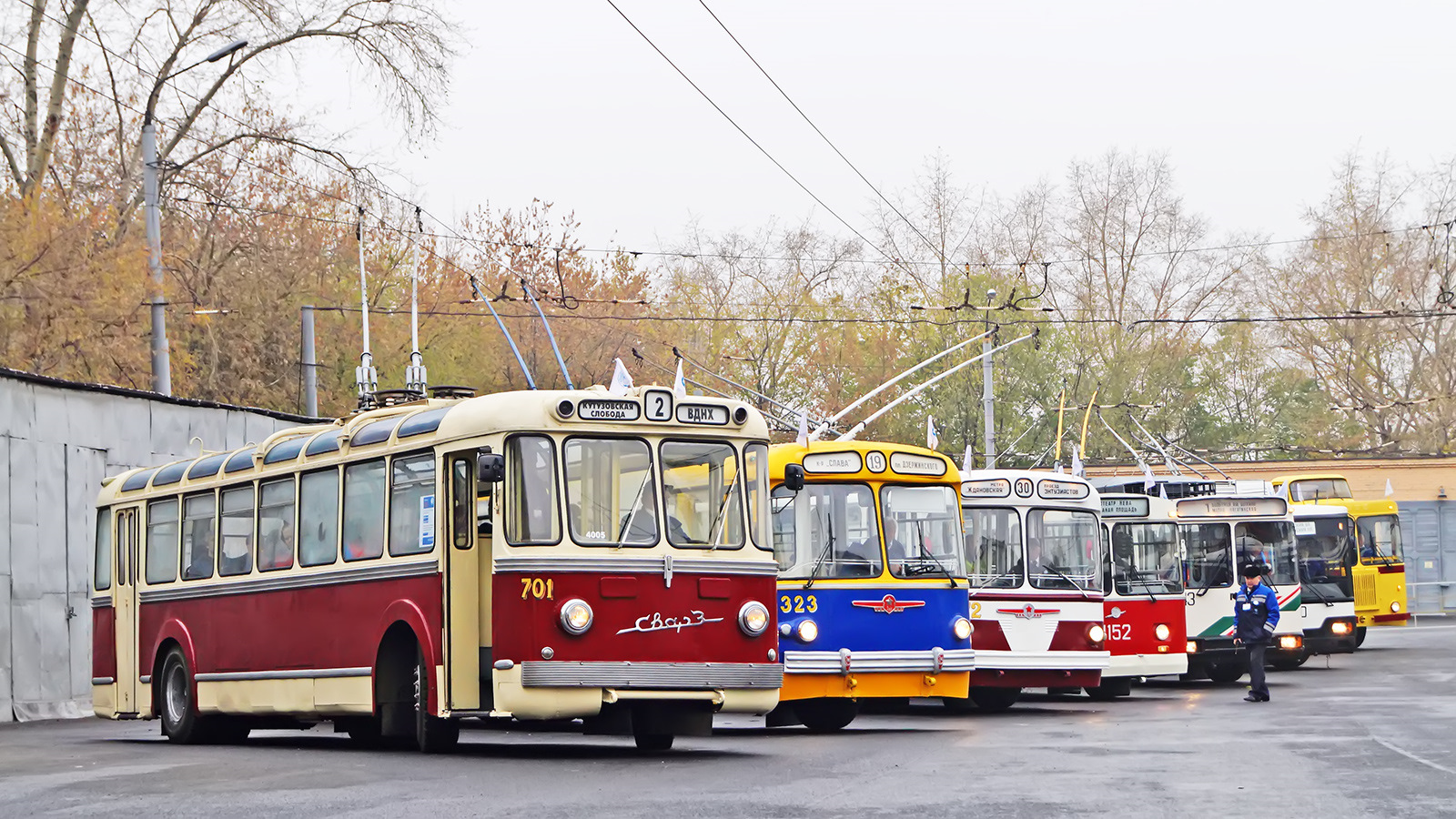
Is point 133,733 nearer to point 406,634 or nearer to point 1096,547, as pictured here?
point 406,634

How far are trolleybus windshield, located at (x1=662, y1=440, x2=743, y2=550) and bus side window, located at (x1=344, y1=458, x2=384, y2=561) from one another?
2.46 meters

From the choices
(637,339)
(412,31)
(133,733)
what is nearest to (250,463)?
(133,733)

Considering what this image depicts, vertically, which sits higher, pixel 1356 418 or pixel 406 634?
pixel 1356 418

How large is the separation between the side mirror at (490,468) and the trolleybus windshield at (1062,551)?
374 inches

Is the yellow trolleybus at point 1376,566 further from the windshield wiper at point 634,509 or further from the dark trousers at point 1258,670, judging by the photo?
the windshield wiper at point 634,509

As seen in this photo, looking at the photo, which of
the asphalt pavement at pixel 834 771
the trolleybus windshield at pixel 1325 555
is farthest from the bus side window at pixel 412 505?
the trolleybus windshield at pixel 1325 555

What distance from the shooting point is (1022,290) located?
63.3 metres

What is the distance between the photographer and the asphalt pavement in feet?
35.6

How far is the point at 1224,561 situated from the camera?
28531mm

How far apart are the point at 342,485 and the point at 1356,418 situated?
5602 cm

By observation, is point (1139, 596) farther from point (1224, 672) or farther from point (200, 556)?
point (200, 556)

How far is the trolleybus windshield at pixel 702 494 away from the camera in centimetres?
1497

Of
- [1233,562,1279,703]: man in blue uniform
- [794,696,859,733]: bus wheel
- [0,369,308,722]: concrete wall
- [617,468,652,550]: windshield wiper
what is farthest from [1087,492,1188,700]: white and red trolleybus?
[0,369,308,722]: concrete wall

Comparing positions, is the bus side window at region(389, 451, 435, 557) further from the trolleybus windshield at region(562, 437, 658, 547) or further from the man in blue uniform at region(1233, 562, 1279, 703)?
the man in blue uniform at region(1233, 562, 1279, 703)
